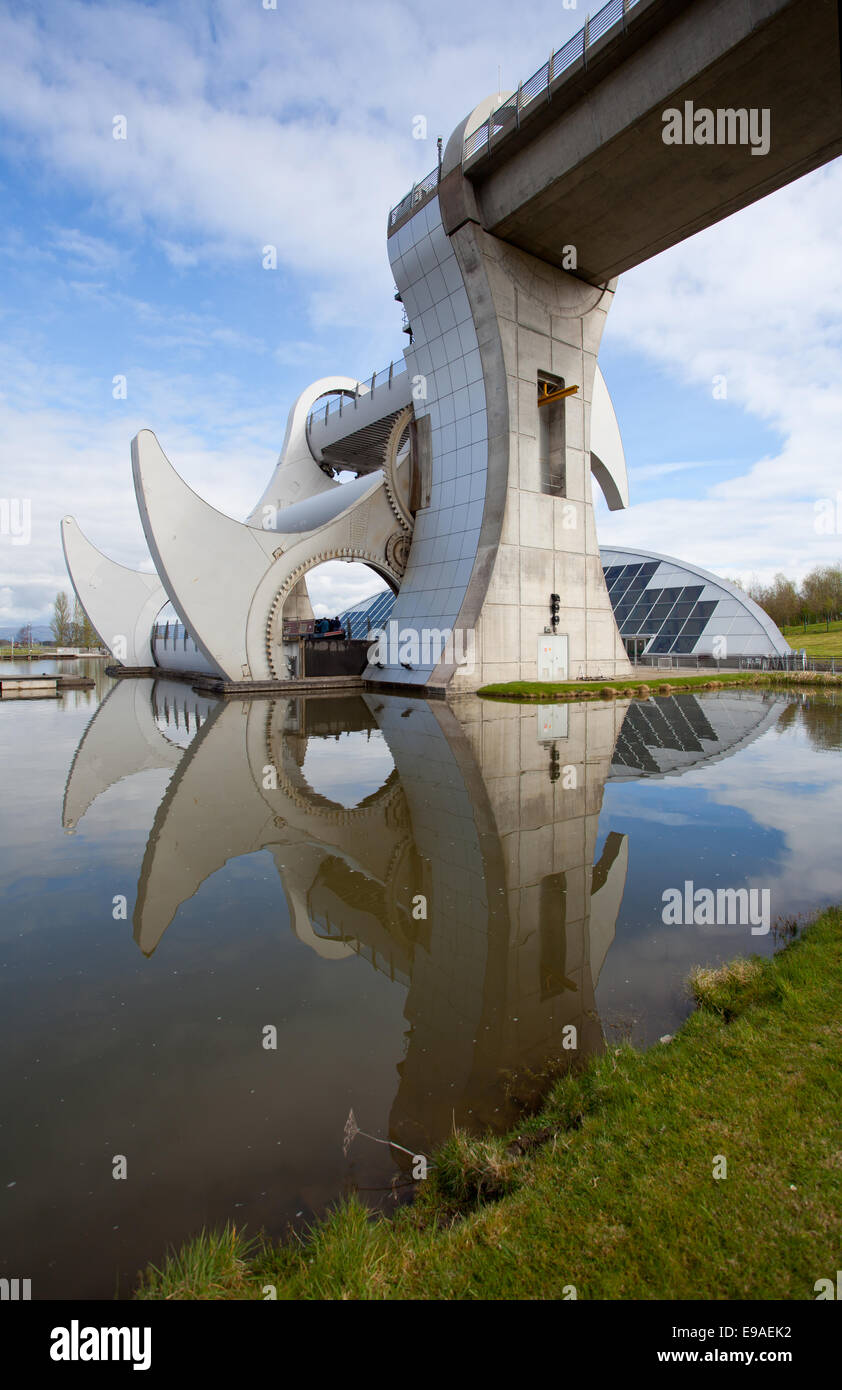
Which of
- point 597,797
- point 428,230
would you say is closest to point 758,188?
point 428,230

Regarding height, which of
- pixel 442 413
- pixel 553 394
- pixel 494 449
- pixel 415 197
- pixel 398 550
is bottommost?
pixel 398 550

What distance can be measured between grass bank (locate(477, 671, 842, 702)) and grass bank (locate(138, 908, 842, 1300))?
60.6ft

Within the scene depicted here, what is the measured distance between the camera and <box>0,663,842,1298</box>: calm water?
2.76 meters

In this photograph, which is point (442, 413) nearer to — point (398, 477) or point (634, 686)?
point (398, 477)

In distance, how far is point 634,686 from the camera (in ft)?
78.7

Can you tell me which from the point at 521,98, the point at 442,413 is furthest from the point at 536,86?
the point at 442,413

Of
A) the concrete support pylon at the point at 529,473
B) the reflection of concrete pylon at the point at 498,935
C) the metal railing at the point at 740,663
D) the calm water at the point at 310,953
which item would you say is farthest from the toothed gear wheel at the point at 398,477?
the reflection of concrete pylon at the point at 498,935

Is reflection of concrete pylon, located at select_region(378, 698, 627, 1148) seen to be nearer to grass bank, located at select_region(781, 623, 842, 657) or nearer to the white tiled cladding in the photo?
the white tiled cladding

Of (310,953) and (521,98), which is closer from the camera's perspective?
(310,953)

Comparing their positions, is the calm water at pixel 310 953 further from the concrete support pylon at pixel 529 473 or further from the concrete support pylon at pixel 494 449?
the concrete support pylon at pixel 494 449

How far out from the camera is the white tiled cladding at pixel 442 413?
965 inches

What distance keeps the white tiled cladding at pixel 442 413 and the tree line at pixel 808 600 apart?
1747 inches

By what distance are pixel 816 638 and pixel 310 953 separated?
6164cm
